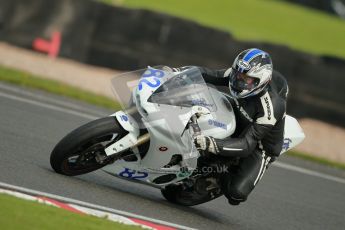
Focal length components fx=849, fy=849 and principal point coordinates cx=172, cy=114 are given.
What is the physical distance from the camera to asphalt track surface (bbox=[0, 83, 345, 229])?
23.9 ft

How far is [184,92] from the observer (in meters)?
7.31

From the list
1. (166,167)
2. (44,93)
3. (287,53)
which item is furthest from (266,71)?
(287,53)

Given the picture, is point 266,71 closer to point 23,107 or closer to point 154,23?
point 23,107

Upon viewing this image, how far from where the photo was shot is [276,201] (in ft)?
31.0

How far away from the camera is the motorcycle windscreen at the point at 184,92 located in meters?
7.20

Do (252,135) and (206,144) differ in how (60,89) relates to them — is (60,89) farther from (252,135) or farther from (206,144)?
(206,144)

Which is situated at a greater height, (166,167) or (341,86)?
(166,167)

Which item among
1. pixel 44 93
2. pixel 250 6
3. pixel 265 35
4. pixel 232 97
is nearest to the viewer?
pixel 232 97

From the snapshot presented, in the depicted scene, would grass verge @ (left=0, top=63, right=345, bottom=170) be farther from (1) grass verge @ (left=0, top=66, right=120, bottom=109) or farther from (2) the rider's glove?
(2) the rider's glove

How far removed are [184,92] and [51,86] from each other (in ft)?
21.8

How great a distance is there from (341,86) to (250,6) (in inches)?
596

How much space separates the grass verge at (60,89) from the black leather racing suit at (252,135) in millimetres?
5187

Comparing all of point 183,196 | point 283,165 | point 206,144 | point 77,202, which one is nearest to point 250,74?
point 206,144

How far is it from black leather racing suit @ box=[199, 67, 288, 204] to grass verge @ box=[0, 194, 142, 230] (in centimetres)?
144
